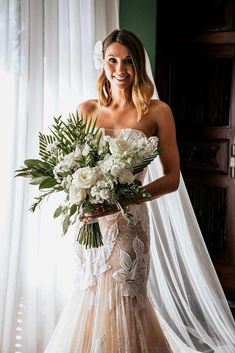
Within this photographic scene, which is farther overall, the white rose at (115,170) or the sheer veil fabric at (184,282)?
the sheer veil fabric at (184,282)

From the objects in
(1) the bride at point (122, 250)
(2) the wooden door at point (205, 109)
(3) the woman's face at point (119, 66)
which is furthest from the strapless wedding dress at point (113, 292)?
(2) the wooden door at point (205, 109)

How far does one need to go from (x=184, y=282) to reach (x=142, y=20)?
67.7 inches

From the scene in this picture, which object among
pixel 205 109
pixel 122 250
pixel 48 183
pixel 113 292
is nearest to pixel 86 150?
pixel 48 183

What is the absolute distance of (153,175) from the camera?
8.86 ft

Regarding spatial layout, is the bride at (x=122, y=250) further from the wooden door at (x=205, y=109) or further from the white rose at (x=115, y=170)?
the wooden door at (x=205, y=109)

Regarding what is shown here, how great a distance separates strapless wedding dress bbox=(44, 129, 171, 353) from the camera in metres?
2.11

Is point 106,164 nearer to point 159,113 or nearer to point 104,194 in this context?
point 104,194

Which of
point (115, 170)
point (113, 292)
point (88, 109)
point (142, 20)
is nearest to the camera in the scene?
point (115, 170)

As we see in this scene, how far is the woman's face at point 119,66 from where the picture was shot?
2.23m

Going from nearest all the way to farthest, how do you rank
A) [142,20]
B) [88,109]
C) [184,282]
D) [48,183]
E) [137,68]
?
1. [48,183]
2. [137,68]
3. [88,109]
4. [184,282]
5. [142,20]

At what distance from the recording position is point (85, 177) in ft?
6.14

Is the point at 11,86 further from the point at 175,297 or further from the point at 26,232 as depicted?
the point at 175,297

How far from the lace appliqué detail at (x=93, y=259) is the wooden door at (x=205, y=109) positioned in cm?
162

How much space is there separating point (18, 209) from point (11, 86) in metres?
0.53
